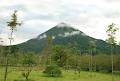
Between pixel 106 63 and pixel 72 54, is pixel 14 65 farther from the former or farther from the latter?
pixel 106 63

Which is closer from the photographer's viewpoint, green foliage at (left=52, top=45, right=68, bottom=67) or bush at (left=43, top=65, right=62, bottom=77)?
bush at (left=43, top=65, right=62, bottom=77)

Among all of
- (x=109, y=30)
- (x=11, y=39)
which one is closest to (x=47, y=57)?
(x=109, y=30)

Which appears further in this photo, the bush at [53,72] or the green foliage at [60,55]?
the green foliage at [60,55]

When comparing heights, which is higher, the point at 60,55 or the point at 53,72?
the point at 60,55

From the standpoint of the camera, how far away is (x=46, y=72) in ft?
278

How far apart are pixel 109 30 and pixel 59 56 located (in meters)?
65.3

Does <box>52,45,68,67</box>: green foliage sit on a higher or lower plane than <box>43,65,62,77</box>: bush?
higher

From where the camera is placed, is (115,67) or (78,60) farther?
(78,60)

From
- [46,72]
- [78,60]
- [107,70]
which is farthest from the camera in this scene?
[78,60]

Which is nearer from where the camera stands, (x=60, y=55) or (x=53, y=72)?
(x=53, y=72)

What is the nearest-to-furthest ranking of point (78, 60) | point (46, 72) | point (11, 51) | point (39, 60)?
1. point (11, 51)
2. point (46, 72)
3. point (78, 60)
4. point (39, 60)

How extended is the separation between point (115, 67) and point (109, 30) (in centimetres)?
6049

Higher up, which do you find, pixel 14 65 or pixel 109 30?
pixel 109 30

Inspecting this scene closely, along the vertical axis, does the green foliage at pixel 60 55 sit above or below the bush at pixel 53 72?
above
